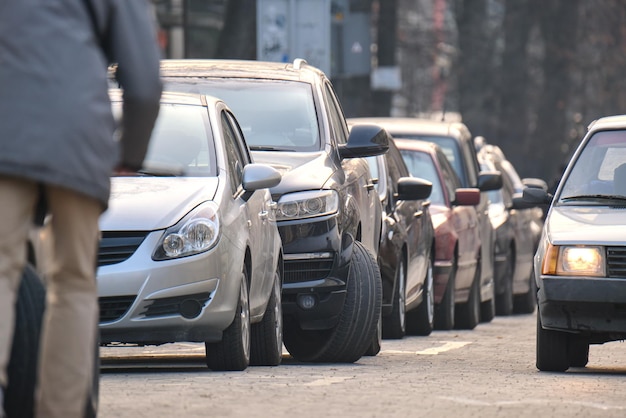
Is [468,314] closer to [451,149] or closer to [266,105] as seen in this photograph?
[451,149]

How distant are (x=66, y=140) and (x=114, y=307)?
4.02m

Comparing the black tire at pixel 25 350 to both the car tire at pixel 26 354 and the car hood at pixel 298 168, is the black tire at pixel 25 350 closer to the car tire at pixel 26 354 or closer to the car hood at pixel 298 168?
the car tire at pixel 26 354

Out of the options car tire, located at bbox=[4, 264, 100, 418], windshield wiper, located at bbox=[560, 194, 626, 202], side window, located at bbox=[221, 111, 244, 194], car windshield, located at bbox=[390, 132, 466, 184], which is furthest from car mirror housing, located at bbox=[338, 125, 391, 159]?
car windshield, located at bbox=[390, 132, 466, 184]

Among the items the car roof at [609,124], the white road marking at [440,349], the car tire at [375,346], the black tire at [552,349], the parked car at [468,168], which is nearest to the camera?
the black tire at [552,349]

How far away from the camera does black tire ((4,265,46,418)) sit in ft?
18.6

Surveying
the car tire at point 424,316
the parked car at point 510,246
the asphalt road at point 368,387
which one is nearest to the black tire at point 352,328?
the asphalt road at point 368,387

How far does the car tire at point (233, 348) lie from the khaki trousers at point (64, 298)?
4035 millimetres

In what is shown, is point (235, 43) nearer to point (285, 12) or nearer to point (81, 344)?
point (285, 12)

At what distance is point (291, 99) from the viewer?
38.7 ft

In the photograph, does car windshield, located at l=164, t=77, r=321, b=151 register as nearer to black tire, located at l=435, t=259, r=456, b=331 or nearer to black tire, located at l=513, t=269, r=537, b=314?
black tire, located at l=435, t=259, r=456, b=331

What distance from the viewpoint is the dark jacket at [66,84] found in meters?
4.89

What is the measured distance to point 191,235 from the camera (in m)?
8.97

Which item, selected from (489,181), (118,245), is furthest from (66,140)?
(489,181)

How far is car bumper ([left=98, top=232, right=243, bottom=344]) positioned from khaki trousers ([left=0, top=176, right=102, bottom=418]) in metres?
3.67
